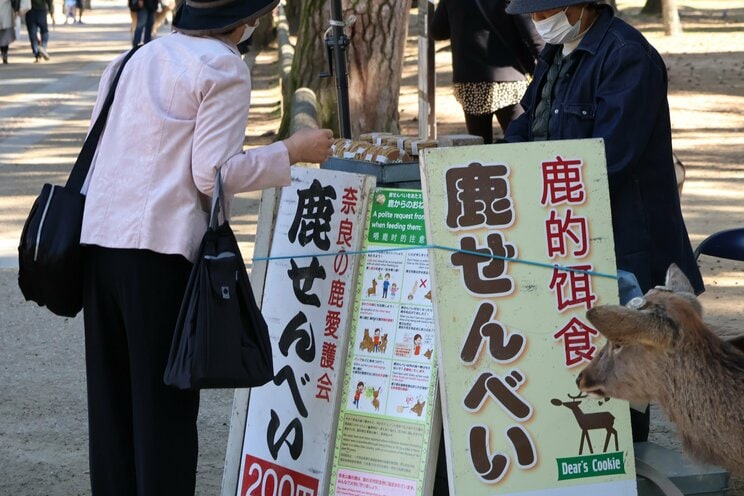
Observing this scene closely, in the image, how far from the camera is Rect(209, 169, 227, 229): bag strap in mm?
3504

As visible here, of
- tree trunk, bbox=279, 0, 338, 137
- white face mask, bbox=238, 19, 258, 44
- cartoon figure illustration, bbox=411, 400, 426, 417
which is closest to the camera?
white face mask, bbox=238, 19, 258, 44

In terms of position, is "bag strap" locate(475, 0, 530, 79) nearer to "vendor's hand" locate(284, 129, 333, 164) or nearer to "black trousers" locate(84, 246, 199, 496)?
"vendor's hand" locate(284, 129, 333, 164)

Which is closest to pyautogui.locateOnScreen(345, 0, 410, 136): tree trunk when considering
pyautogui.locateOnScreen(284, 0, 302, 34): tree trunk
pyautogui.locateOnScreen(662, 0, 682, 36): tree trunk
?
pyautogui.locateOnScreen(284, 0, 302, 34): tree trunk

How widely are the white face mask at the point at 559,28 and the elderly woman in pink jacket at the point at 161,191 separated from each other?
958 mm

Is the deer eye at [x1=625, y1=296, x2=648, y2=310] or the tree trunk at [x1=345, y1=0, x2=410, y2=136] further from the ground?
the deer eye at [x1=625, y1=296, x2=648, y2=310]

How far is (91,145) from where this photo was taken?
371 cm

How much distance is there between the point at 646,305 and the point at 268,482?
5.43ft

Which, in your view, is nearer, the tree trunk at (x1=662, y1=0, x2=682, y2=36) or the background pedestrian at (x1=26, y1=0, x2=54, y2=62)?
the tree trunk at (x1=662, y1=0, x2=682, y2=36)

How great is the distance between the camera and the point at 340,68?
5539mm

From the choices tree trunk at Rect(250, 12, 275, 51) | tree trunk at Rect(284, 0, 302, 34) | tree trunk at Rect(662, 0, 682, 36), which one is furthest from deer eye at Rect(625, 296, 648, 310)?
tree trunk at Rect(250, 12, 275, 51)

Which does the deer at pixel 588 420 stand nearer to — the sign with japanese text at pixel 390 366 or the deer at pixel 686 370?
the sign with japanese text at pixel 390 366

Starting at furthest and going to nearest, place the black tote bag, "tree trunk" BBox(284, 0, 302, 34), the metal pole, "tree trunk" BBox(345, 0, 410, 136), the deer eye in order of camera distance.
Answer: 1. "tree trunk" BBox(284, 0, 302, 34)
2. "tree trunk" BBox(345, 0, 410, 136)
3. the metal pole
4. the black tote bag
5. the deer eye

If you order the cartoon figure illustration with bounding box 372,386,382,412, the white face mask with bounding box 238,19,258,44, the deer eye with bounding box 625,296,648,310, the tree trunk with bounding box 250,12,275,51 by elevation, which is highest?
the white face mask with bounding box 238,19,258,44

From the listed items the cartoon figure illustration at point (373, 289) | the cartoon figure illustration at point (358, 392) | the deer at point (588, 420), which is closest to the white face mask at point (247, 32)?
the cartoon figure illustration at point (373, 289)
